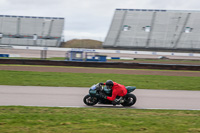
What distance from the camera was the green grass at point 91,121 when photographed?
5324mm

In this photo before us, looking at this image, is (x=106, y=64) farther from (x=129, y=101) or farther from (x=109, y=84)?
(x=109, y=84)

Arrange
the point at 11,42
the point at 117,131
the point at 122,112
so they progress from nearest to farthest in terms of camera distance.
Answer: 1. the point at 117,131
2. the point at 122,112
3. the point at 11,42

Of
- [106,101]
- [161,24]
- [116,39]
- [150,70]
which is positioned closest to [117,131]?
[106,101]

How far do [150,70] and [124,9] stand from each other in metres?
34.6

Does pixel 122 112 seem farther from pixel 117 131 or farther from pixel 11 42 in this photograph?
pixel 11 42

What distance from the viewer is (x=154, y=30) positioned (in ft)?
164

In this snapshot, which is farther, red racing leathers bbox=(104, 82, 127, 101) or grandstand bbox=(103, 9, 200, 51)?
grandstand bbox=(103, 9, 200, 51)

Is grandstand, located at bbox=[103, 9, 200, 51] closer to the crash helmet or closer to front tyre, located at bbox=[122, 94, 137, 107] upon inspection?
front tyre, located at bbox=[122, 94, 137, 107]

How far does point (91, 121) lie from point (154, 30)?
149 feet

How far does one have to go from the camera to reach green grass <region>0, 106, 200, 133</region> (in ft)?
17.5

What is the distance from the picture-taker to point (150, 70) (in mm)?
22781

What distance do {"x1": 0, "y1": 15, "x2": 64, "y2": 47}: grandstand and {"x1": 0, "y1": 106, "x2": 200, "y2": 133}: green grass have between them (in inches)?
1468

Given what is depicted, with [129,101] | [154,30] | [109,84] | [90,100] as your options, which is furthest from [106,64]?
[154,30]

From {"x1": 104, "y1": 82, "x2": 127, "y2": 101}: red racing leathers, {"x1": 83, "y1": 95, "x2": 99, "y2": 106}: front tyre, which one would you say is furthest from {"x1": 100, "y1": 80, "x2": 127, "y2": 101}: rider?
{"x1": 83, "y1": 95, "x2": 99, "y2": 106}: front tyre
